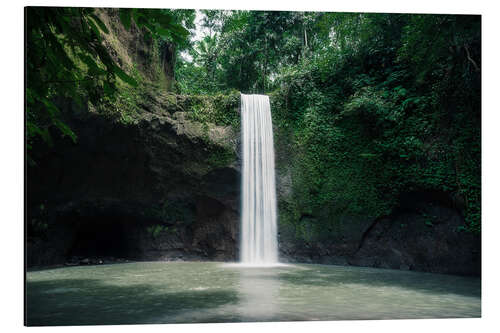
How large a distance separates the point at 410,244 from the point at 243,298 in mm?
4745

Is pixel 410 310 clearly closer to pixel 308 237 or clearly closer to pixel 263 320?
pixel 263 320

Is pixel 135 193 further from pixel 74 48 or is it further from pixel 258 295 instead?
pixel 74 48

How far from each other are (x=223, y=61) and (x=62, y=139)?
16.7 ft

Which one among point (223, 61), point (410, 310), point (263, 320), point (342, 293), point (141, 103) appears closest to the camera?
point (263, 320)

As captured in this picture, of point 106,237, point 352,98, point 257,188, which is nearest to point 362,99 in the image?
point 352,98

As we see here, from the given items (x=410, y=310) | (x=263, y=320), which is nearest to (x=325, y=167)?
(x=410, y=310)

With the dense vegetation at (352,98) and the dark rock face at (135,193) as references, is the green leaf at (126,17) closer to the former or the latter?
the dense vegetation at (352,98)

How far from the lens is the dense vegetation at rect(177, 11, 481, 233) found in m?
6.64

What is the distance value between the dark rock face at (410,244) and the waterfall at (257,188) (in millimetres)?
429

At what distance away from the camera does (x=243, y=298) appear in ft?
14.0

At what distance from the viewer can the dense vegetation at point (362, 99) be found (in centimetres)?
664

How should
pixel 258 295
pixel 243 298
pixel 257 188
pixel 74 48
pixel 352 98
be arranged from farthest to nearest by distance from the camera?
pixel 257 188
pixel 352 98
pixel 258 295
pixel 243 298
pixel 74 48

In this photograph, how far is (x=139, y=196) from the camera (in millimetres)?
9602

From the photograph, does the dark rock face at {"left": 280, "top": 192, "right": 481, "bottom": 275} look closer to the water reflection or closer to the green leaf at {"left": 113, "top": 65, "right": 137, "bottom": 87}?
the water reflection
